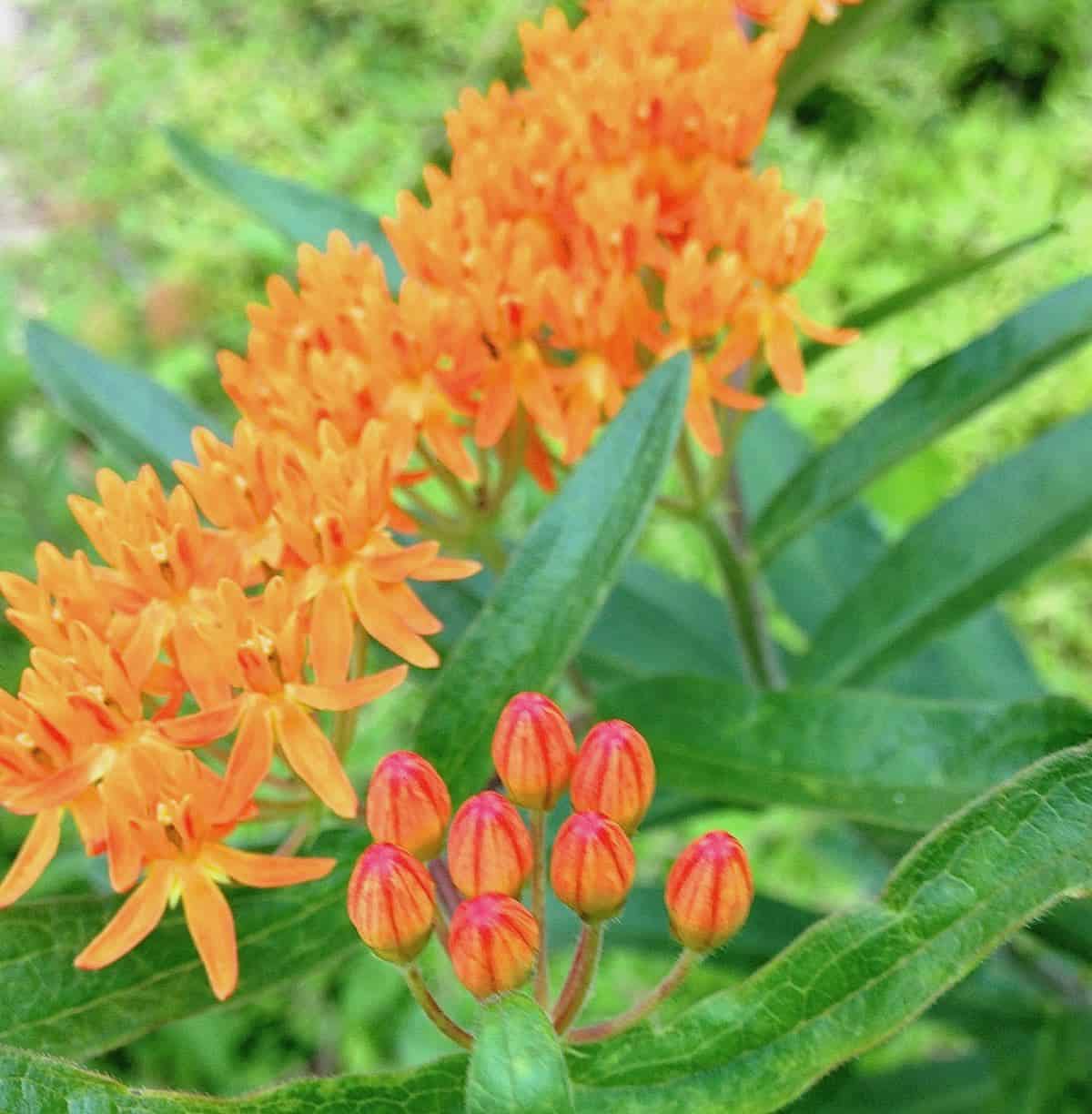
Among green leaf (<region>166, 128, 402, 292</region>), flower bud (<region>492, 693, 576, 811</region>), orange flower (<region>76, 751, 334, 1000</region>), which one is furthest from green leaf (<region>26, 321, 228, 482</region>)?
flower bud (<region>492, 693, 576, 811</region>)

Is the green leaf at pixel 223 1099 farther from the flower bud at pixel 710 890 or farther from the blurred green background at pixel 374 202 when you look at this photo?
the blurred green background at pixel 374 202

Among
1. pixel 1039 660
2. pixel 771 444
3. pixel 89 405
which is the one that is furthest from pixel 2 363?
pixel 1039 660

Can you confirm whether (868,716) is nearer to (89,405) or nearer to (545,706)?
(545,706)

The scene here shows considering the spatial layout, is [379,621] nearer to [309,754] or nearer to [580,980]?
[309,754]

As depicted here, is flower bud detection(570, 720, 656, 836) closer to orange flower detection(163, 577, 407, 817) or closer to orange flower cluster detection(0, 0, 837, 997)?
orange flower cluster detection(0, 0, 837, 997)

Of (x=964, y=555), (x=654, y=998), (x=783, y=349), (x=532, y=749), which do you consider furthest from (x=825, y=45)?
(x=654, y=998)

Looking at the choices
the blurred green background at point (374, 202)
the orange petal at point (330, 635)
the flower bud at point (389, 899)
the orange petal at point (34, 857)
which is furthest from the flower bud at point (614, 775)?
the blurred green background at point (374, 202)
